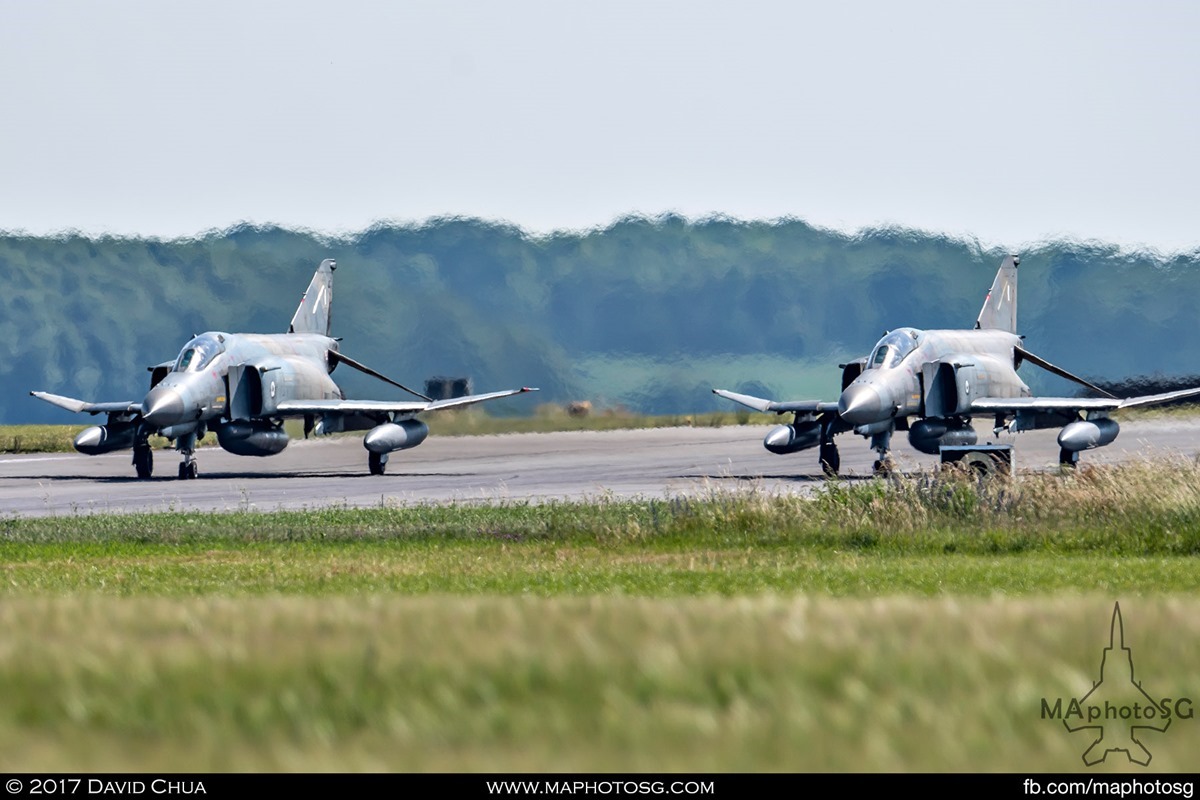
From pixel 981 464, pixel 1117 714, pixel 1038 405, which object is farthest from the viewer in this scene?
pixel 1038 405

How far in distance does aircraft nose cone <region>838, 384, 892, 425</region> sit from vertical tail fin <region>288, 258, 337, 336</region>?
20.0m

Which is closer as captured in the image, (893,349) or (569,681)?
(569,681)

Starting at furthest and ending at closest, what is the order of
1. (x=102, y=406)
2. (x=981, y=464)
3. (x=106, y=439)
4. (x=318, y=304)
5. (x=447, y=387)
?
(x=447, y=387)
(x=318, y=304)
(x=102, y=406)
(x=106, y=439)
(x=981, y=464)

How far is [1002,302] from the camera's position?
46469 millimetres

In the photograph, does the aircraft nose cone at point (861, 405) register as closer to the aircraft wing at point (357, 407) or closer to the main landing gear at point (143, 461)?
the aircraft wing at point (357, 407)

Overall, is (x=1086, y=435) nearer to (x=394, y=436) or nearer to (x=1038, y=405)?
(x=1038, y=405)

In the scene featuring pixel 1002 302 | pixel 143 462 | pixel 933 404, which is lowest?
pixel 143 462

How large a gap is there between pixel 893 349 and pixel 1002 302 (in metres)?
9.42

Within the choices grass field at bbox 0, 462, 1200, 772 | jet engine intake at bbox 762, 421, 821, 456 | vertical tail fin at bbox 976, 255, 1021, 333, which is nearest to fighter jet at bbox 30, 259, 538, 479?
jet engine intake at bbox 762, 421, 821, 456

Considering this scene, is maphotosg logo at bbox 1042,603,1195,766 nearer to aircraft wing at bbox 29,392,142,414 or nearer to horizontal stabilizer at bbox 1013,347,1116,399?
aircraft wing at bbox 29,392,142,414

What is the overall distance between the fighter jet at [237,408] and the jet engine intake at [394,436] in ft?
0.09

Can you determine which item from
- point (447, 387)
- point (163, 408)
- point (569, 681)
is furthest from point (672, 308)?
point (569, 681)

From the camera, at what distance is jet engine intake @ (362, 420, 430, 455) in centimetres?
4084

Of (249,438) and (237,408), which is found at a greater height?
(237,408)
